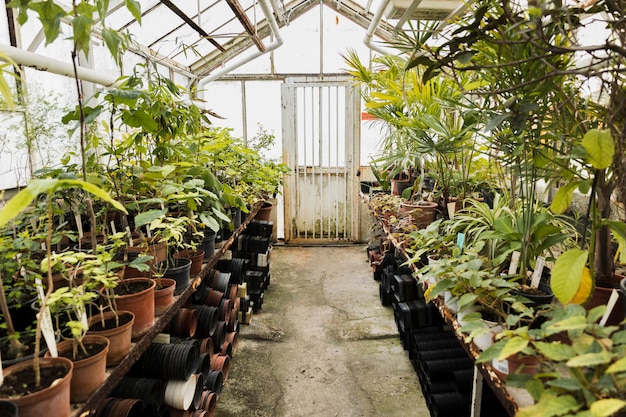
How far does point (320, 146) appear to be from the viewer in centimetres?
600

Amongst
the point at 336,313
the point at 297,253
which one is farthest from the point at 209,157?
the point at 297,253

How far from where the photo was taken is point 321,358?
3045 mm

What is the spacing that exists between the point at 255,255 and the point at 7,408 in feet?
9.97

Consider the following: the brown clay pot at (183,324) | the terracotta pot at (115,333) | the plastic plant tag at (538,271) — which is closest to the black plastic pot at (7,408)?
the terracotta pot at (115,333)

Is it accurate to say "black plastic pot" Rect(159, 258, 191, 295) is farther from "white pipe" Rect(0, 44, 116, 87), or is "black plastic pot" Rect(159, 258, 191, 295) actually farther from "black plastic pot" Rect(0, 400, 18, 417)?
"white pipe" Rect(0, 44, 116, 87)

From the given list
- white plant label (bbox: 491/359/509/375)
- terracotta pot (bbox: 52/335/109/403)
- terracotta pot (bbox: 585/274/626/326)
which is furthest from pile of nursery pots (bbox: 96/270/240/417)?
terracotta pot (bbox: 585/274/626/326)

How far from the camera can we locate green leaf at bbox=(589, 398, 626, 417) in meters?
0.75

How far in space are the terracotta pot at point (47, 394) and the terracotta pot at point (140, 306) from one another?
37 centimetres

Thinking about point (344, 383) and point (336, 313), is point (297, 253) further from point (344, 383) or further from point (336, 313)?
point (344, 383)

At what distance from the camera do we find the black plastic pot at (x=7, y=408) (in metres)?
0.93

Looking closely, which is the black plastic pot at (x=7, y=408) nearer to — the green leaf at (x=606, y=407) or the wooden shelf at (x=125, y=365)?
the wooden shelf at (x=125, y=365)

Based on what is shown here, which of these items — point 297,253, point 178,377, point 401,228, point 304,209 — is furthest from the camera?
point 304,209

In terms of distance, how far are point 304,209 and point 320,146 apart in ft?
3.17

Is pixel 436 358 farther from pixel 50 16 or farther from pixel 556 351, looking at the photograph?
pixel 50 16
